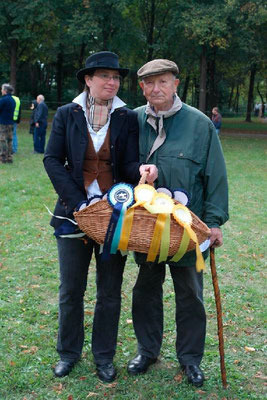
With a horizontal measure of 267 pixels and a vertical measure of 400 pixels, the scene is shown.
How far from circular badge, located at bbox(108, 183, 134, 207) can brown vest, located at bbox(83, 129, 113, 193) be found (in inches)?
14.3

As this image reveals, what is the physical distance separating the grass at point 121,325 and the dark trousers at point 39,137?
6.57m

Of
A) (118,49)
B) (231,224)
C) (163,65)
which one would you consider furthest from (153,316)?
(118,49)

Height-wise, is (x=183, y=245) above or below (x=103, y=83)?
below

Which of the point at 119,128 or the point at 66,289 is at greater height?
the point at 119,128

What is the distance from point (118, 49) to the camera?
27.7 metres

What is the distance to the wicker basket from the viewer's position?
106 inches

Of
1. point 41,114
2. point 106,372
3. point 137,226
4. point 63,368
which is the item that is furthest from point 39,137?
point 137,226

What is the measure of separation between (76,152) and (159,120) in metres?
0.56

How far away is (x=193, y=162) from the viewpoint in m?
3.04

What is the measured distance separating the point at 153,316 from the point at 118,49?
85.2 ft

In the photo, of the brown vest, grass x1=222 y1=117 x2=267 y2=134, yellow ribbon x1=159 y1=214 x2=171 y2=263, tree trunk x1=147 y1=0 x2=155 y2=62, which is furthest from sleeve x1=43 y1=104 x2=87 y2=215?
grass x1=222 y1=117 x2=267 y2=134

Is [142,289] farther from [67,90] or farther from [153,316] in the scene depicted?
[67,90]

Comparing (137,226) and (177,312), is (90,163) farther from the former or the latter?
(177,312)

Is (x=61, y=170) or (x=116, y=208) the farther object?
(x=61, y=170)
